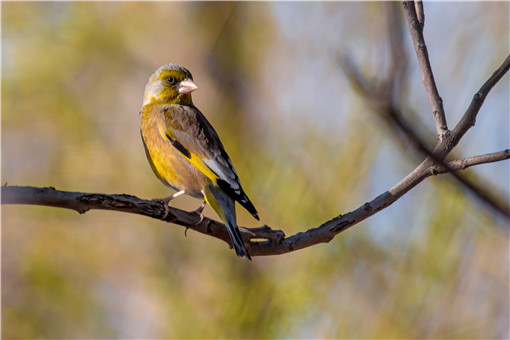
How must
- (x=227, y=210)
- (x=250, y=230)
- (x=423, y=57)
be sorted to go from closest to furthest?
(x=423, y=57) < (x=250, y=230) < (x=227, y=210)

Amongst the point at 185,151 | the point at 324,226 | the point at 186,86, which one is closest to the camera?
the point at 324,226

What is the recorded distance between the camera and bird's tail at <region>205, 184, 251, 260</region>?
2.54 meters

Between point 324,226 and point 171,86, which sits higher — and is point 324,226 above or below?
below

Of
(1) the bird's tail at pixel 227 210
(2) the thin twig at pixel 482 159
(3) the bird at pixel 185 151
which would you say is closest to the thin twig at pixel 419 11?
(2) the thin twig at pixel 482 159

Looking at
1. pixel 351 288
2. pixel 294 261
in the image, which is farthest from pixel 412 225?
pixel 294 261

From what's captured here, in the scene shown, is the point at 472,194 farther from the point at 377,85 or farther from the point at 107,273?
the point at 107,273

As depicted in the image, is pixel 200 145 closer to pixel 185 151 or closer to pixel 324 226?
pixel 185 151

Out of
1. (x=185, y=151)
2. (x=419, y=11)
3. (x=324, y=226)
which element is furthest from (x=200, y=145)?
(x=419, y=11)

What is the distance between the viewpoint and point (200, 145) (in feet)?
11.3

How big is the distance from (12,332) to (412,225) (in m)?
3.17

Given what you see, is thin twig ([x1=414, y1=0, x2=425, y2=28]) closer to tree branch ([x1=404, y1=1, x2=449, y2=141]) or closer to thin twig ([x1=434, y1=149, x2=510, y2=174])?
tree branch ([x1=404, y1=1, x2=449, y2=141])

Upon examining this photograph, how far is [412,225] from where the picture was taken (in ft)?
13.2

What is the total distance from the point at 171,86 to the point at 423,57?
2337 mm

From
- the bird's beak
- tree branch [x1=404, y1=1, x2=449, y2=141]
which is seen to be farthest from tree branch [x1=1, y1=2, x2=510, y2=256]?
the bird's beak
